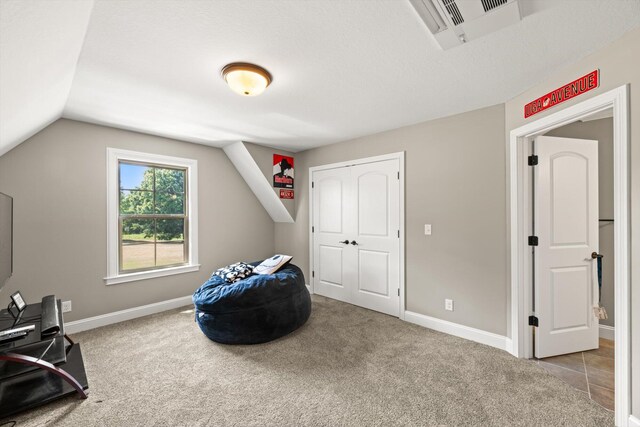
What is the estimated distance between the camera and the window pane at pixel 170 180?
147 inches

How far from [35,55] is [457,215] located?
11.4 ft

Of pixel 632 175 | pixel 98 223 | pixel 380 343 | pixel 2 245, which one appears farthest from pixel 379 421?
pixel 98 223

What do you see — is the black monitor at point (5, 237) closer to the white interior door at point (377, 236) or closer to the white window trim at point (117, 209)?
the white window trim at point (117, 209)

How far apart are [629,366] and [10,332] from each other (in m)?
3.85

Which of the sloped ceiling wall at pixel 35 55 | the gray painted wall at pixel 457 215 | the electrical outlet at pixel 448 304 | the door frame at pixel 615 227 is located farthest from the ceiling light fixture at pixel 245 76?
the electrical outlet at pixel 448 304

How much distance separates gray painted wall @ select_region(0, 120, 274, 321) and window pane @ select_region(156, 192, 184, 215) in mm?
588

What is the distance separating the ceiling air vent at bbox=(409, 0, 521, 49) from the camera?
1.36 metres

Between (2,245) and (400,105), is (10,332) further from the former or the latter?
(400,105)

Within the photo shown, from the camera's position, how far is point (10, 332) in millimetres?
1769

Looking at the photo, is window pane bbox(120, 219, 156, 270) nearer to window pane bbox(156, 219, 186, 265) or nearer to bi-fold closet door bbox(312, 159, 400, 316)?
window pane bbox(156, 219, 186, 265)

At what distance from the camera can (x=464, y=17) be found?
145 cm

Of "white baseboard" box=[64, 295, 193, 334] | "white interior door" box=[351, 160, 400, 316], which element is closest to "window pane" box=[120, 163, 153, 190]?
"white baseboard" box=[64, 295, 193, 334]

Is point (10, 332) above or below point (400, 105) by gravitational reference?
below

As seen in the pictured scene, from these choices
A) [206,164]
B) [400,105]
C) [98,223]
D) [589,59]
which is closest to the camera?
[589,59]
